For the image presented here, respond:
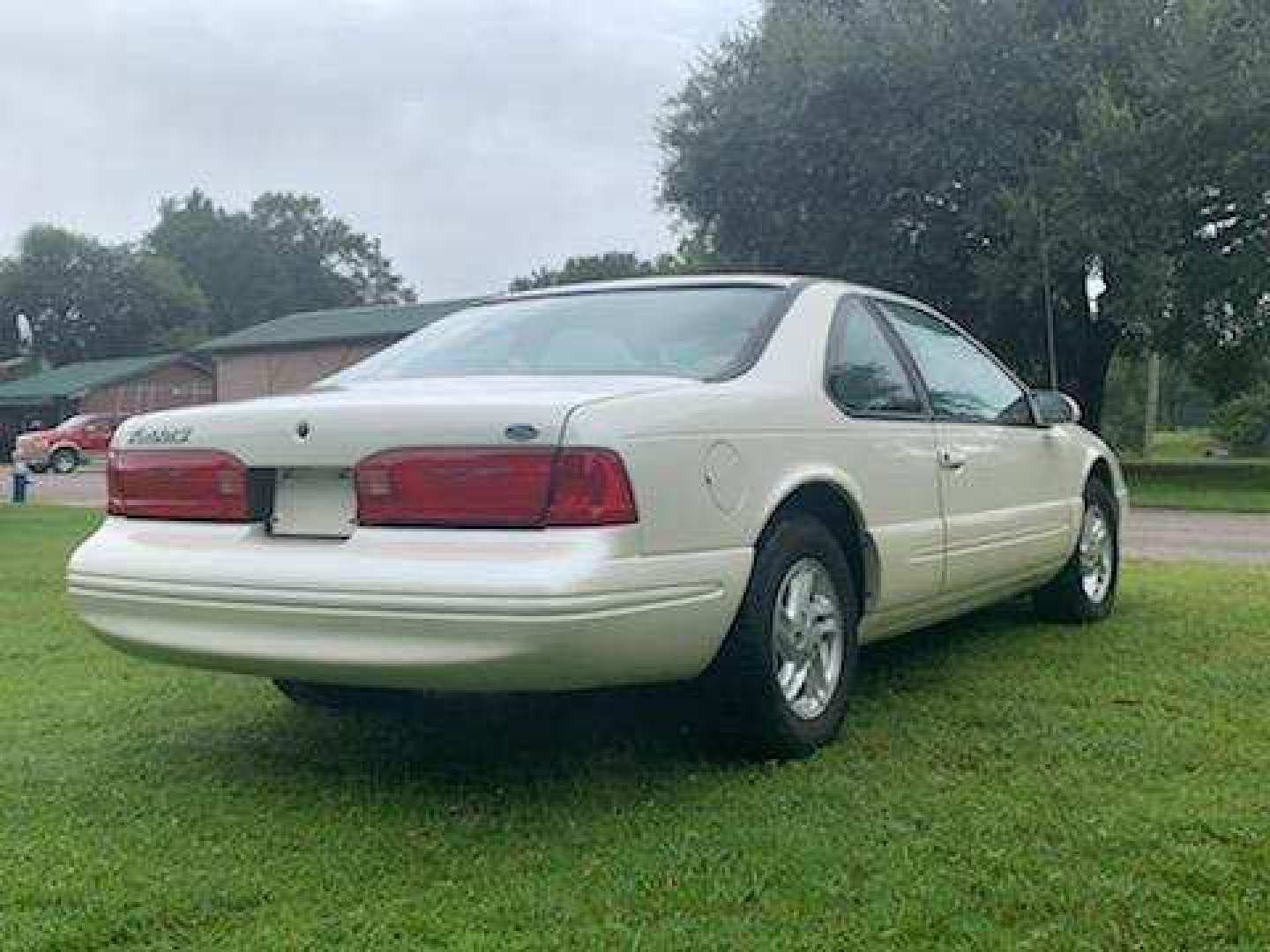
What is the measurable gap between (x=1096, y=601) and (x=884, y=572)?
2.37 m

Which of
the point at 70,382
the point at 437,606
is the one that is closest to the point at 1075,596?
the point at 437,606

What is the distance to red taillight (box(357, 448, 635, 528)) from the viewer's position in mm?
3197

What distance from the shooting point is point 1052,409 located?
5859 mm

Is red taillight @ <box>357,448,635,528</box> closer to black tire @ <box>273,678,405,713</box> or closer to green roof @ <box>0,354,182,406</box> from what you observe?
black tire @ <box>273,678,405,713</box>

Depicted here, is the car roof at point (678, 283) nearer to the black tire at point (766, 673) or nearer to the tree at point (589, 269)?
the black tire at point (766, 673)

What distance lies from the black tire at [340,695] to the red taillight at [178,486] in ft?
2.43

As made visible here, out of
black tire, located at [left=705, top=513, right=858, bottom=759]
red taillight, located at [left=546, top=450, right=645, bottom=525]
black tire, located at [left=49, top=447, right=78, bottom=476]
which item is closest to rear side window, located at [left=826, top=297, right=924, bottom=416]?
black tire, located at [left=705, top=513, right=858, bottom=759]

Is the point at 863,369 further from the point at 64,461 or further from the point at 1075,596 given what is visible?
the point at 64,461

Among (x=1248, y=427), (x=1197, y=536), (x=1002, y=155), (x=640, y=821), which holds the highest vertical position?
(x=1002, y=155)

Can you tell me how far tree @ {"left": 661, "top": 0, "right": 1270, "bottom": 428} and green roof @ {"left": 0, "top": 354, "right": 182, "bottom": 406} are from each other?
3184 cm

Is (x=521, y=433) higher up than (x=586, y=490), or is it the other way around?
(x=521, y=433)

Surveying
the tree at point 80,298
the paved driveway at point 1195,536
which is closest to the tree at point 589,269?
the tree at point 80,298

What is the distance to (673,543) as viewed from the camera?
337 centimetres

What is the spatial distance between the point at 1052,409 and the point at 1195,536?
26.5 feet
